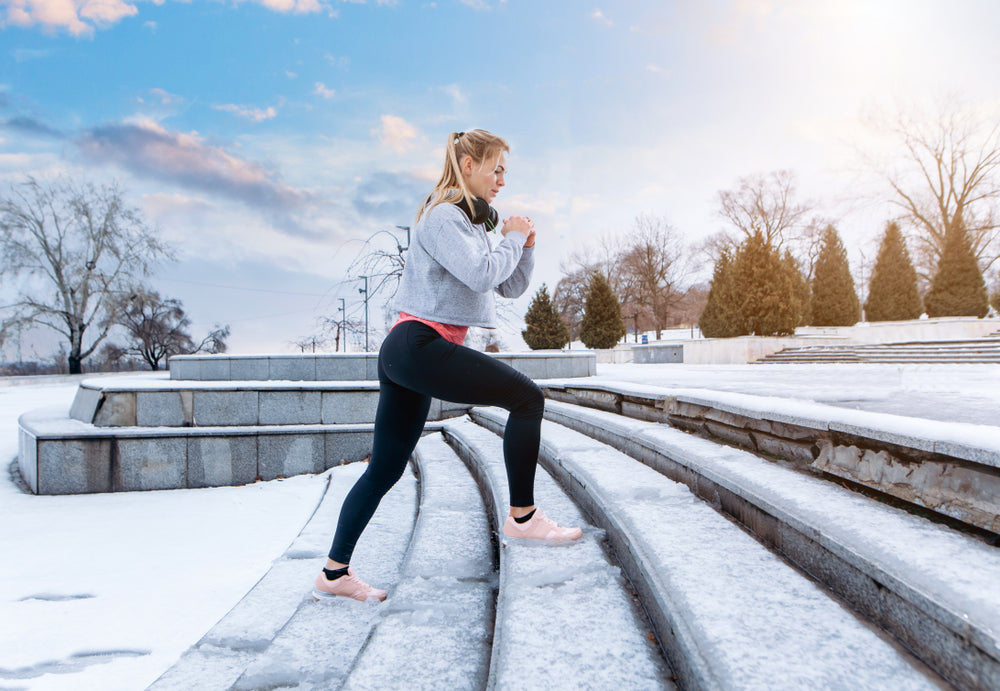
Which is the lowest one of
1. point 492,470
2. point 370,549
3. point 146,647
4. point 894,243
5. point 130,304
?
point 146,647

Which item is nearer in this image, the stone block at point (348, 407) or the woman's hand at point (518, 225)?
the woman's hand at point (518, 225)

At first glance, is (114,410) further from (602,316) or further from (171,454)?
(602,316)

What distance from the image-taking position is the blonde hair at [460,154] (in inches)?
84.4

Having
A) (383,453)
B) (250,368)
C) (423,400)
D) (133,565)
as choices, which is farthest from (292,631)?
(250,368)

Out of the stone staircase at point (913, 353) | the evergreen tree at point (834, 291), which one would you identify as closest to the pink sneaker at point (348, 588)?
the stone staircase at point (913, 353)

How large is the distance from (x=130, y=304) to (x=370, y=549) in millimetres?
27739

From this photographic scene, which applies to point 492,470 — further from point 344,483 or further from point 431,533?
point 344,483

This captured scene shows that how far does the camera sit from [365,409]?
6.38 meters

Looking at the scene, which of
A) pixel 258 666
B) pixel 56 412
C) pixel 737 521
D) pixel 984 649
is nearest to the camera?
pixel 984 649

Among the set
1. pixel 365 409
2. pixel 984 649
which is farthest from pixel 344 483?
pixel 984 649

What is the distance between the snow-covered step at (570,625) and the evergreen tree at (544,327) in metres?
21.8

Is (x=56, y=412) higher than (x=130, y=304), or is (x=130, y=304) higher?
(x=130, y=304)

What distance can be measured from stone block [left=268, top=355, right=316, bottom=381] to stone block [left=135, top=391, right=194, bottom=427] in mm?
1815

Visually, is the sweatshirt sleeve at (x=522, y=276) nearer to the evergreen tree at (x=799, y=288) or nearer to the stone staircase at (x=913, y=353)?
the stone staircase at (x=913, y=353)
